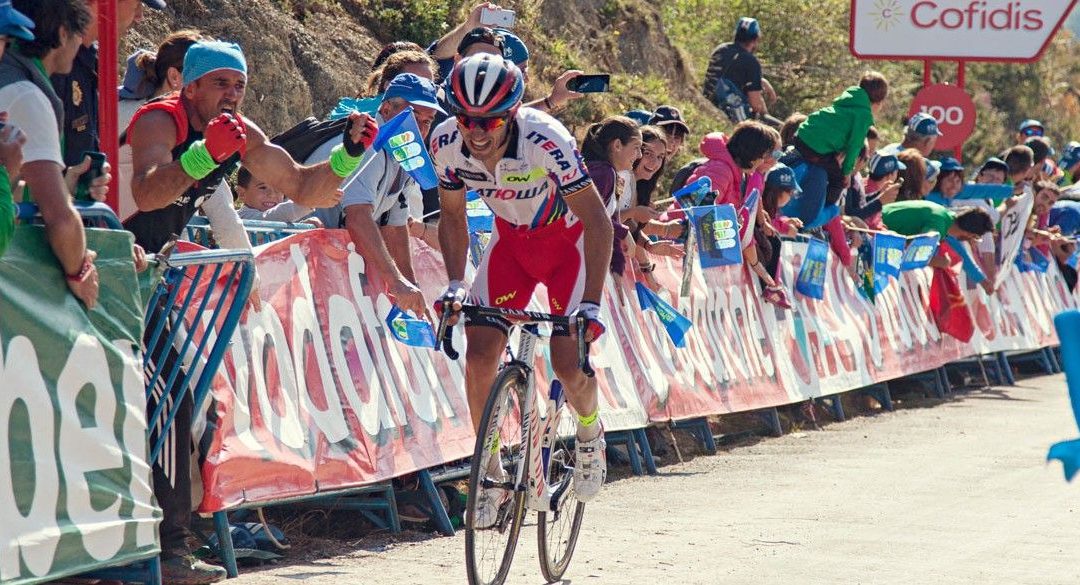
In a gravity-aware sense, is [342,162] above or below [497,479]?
above

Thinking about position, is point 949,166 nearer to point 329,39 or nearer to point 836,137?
point 836,137

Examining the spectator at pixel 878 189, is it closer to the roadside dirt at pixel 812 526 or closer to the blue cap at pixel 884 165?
the blue cap at pixel 884 165

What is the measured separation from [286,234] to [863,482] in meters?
4.15

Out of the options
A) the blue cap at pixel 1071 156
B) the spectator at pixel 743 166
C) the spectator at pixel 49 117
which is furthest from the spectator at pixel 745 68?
the spectator at pixel 49 117

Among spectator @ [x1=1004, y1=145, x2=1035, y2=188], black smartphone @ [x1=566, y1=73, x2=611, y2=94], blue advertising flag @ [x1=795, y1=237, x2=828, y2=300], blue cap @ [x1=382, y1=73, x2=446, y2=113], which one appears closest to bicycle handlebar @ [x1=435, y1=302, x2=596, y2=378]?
black smartphone @ [x1=566, y1=73, x2=611, y2=94]

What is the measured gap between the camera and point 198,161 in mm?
6055

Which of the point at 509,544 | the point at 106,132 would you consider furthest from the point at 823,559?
the point at 106,132

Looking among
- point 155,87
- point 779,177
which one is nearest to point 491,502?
point 155,87

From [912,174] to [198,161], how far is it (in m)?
11.4

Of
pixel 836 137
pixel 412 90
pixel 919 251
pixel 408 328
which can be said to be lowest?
pixel 408 328

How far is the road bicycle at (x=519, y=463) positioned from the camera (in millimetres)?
6348

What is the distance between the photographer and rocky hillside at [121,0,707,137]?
14219 millimetres

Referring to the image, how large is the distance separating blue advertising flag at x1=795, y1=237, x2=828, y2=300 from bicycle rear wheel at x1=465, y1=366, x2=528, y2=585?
7.16m

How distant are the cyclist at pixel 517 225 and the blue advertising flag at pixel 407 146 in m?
1.05
